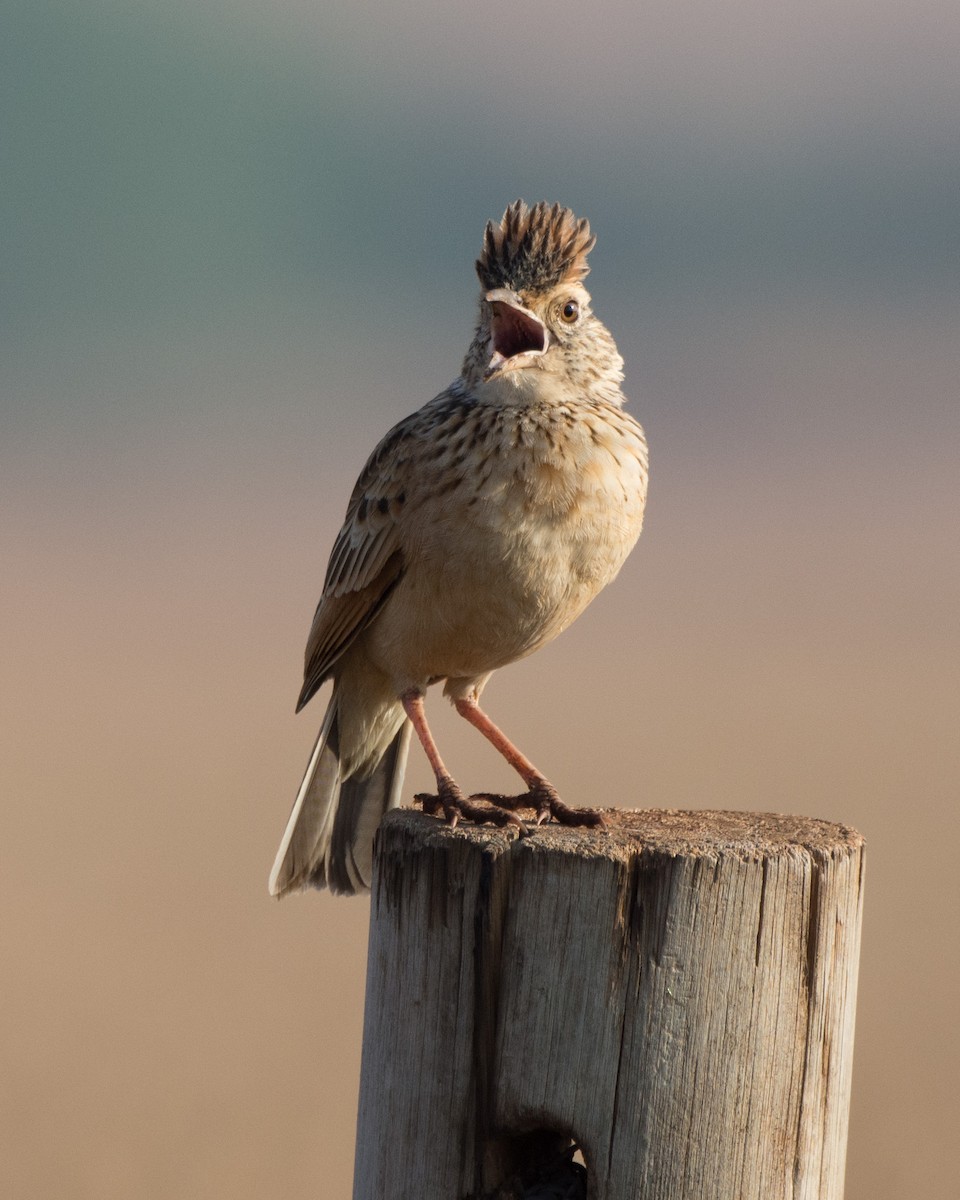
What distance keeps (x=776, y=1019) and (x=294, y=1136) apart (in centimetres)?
638

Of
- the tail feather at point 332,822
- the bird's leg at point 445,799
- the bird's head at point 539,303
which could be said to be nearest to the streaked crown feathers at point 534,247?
the bird's head at point 539,303

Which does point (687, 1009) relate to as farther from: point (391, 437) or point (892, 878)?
point (892, 878)

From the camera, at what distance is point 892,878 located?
12.2m

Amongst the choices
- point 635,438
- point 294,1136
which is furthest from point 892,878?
point 635,438

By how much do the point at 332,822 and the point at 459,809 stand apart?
157 cm

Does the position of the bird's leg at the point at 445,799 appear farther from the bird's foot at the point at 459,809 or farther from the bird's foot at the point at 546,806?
the bird's foot at the point at 546,806

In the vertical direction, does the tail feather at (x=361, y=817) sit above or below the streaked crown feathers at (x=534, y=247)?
below

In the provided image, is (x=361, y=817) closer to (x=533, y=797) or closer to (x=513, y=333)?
(x=533, y=797)

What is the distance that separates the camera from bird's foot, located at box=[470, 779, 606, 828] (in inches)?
161

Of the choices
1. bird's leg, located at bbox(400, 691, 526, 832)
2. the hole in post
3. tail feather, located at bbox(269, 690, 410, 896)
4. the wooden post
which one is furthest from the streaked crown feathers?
the hole in post

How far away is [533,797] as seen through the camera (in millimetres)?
4562

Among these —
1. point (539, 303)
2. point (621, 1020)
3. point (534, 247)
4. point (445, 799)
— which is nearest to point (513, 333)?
point (539, 303)

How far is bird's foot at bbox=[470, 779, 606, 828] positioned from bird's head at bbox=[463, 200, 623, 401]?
1316 millimetres

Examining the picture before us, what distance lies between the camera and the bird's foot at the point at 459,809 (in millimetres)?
3868
